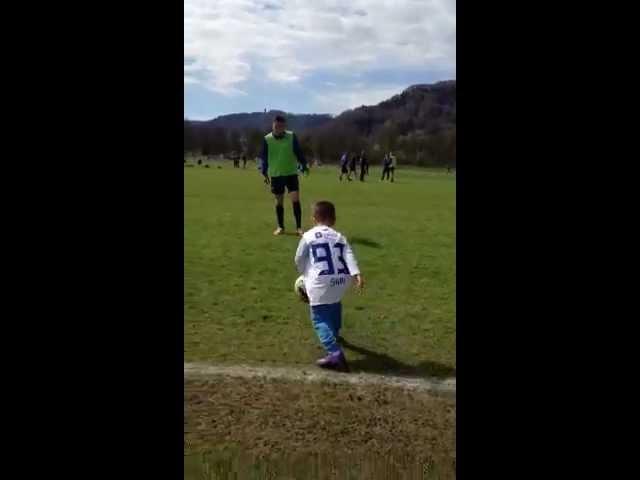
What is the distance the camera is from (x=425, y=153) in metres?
69.1

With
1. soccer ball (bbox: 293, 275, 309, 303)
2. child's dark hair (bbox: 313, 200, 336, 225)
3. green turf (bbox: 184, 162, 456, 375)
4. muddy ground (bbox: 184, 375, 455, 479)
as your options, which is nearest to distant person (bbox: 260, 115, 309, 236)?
green turf (bbox: 184, 162, 456, 375)

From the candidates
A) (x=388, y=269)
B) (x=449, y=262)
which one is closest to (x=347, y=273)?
(x=388, y=269)

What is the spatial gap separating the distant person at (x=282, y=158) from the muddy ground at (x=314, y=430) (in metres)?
6.67

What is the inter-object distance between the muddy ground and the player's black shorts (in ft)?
22.1

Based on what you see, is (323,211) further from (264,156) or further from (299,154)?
(264,156)

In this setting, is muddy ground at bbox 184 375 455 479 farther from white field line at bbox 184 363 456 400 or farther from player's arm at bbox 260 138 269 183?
player's arm at bbox 260 138 269 183

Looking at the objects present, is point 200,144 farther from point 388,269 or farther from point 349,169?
point 388,269

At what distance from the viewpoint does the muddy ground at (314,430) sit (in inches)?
122

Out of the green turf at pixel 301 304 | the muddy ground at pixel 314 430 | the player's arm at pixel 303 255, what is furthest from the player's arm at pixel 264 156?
the muddy ground at pixel 314 430

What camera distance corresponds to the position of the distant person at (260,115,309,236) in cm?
1066

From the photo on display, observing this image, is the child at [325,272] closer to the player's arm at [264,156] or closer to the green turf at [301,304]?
the green turf at [301,304]

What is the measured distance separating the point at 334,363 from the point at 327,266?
70 cm

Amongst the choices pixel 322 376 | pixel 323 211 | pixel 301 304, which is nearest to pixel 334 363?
pixel 322 376
